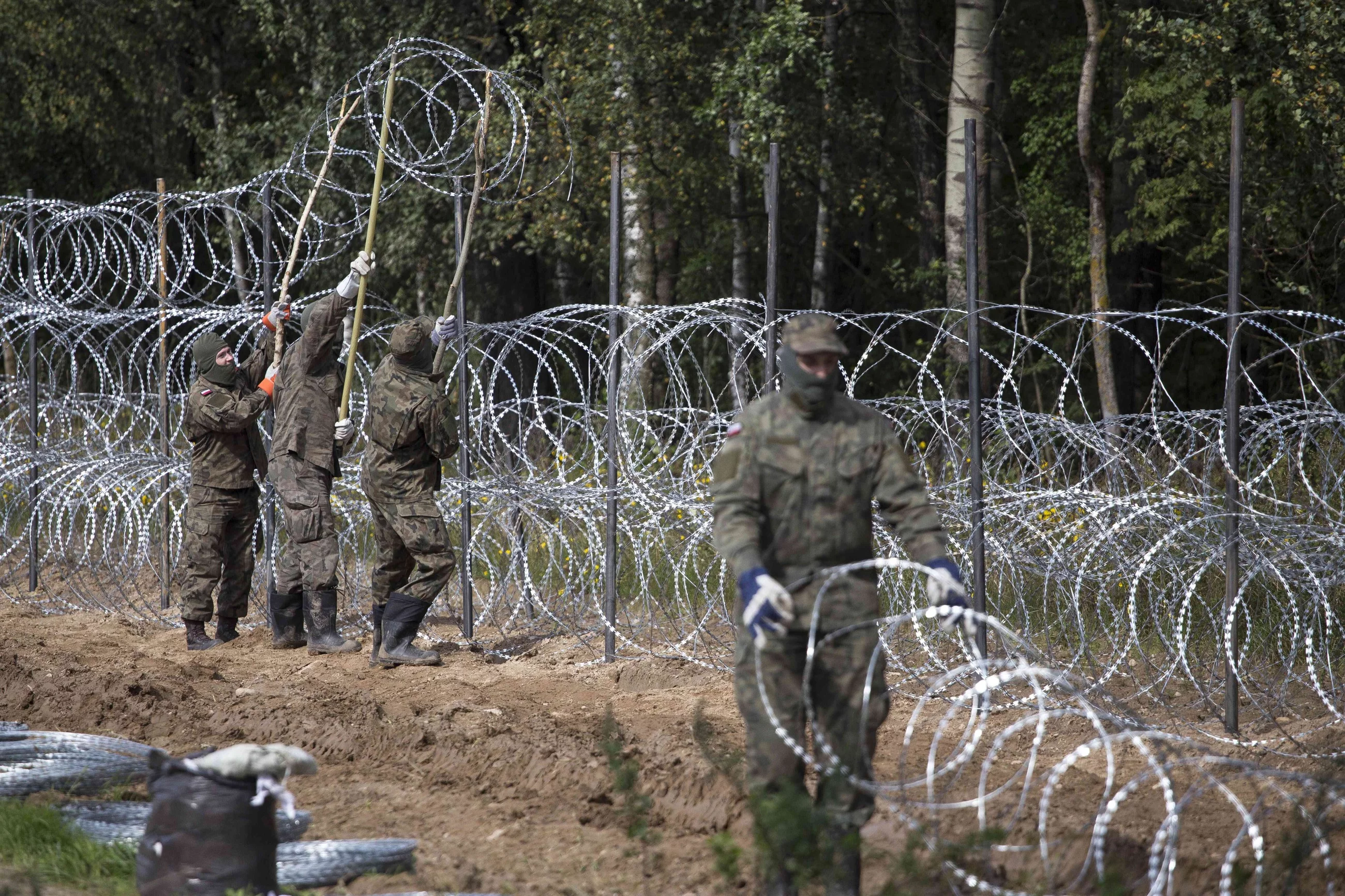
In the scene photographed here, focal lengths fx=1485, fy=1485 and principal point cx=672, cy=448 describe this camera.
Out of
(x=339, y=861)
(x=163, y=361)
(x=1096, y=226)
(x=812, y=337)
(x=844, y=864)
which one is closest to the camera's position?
(x=844, y=864)

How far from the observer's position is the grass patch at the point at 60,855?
479 cm

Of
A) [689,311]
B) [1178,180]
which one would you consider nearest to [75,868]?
[689,311]

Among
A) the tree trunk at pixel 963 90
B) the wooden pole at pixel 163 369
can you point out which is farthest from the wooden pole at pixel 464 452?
the tree trunk at pixel 963 90

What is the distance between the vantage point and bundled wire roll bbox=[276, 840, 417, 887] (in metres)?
4.75

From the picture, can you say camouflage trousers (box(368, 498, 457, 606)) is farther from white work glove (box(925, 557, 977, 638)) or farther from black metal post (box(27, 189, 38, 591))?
white work glove (box(925, 557, 977, 638))

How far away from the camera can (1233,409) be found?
648 centimetres


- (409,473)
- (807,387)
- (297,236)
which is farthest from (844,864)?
(297,236)

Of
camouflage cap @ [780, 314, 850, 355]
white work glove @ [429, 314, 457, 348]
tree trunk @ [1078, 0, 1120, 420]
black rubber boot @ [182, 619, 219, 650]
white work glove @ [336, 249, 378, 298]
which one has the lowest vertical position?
black rubber boot @ [182, 619, 219, 650]

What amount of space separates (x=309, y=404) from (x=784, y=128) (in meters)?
7.66

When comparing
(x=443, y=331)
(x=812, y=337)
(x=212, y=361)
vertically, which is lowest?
(x=812, y=337)

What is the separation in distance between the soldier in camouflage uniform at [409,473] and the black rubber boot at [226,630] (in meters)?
1.44

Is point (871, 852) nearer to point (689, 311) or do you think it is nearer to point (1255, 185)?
point (689, 311)

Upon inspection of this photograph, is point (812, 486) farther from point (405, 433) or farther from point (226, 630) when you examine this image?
point (226, 630)

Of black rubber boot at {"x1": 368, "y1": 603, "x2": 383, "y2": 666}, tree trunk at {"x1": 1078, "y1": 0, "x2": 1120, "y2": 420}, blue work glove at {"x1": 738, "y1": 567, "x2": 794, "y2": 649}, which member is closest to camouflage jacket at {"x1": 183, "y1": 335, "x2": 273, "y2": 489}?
black rubber boot at {"x1": 368, "y1": 603, "x2": 383, "y2": 666}
